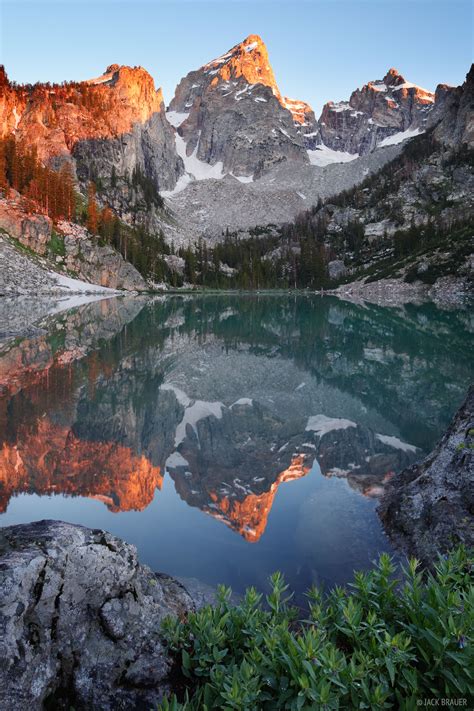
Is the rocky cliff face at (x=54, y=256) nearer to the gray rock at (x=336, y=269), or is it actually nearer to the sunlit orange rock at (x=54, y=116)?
the sunlit orange rock at (x=54, y=116)

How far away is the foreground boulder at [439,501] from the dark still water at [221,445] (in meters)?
0.54

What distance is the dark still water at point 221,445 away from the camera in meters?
8.99

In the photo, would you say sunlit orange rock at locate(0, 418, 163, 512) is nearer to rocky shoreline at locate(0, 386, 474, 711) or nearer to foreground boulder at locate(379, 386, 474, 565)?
rocky shoreline at locate(0, 386, 474, 711)

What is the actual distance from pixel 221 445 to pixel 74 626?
35.4 feet

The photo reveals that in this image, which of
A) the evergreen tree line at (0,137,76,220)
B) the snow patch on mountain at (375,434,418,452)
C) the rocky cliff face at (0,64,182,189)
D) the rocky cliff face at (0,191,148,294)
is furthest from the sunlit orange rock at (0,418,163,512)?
the rocky cliff face at (0,64,182,189)

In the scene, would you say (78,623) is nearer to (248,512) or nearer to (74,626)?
(74,626)

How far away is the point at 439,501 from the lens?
8.80m

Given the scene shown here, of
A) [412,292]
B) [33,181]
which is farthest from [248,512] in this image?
[33,181]

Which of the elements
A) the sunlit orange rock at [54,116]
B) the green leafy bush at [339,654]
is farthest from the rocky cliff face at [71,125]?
the green leafy bush at [339,654]

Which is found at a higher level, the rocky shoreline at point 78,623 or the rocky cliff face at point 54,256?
the rocky cliff face at point 54,256

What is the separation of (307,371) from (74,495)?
58.3ft

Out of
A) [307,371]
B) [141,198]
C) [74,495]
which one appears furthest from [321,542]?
[141,198]

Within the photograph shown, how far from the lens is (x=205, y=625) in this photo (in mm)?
3922

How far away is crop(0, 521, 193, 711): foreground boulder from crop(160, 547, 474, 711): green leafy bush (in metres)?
0.37
